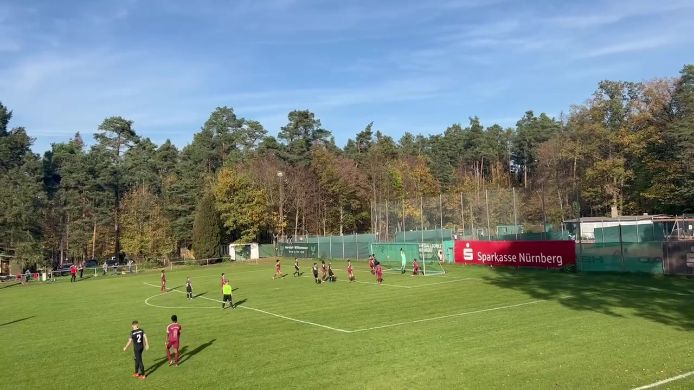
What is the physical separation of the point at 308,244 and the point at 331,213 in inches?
1054

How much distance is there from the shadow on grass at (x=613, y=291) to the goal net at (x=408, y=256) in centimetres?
714

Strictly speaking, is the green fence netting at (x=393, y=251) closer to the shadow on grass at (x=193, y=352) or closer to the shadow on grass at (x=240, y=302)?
the shadow on grass at (x=240, y=302)

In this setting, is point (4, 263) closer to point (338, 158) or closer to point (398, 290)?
point (338, 158)

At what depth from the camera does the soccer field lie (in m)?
13.7

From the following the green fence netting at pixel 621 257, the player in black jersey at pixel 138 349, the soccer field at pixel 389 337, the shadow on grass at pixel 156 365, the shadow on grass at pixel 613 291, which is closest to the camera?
the soccer field at pixel 389 337

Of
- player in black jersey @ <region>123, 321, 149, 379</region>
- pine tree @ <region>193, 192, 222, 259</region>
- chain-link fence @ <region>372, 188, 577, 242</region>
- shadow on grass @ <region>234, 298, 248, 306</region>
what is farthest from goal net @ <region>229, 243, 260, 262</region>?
player in black jersey @ <region>123, 321, 149, 379</region>

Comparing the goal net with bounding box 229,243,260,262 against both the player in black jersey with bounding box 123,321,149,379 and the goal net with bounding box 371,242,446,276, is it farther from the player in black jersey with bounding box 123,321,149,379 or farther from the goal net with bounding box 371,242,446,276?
the player in black jersey with bounding box 123,321,149,379

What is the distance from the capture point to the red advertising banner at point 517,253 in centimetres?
3612

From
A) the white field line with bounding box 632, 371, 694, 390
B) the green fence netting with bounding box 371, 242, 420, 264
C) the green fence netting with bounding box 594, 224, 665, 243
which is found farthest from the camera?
the green fence netting with bounding box 371, 242, 420, 264

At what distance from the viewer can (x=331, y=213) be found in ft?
301

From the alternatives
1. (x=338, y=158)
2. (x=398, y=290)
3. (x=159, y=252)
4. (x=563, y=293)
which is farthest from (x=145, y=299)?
(x=338, y=158)

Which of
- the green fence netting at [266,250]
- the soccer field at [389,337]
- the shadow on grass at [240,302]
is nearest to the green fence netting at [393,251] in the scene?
the soccer field at [389,337]

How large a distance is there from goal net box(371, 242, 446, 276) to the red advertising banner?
86.0 inches

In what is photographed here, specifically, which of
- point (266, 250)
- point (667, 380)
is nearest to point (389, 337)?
point (667, 380)
